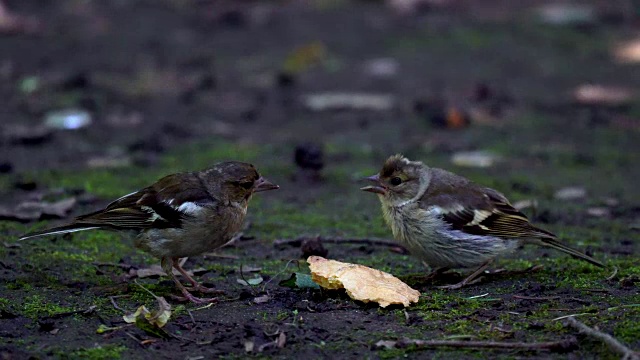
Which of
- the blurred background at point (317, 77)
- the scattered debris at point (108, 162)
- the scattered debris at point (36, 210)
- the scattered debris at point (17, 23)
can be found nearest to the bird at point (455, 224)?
the scattered debris at point (36, 210)

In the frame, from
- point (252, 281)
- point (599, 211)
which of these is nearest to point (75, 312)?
point (252, 281)

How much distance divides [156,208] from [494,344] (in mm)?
2708

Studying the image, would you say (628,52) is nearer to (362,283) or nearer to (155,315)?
(362,283)

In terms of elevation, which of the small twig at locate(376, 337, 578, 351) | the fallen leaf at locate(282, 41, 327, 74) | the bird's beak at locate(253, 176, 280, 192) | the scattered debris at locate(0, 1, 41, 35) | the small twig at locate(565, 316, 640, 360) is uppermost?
the scattered debris at locate(0, 1, 41, 35)

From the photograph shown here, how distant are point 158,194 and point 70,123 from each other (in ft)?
17.9

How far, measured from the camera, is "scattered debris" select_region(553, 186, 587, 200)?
383 inches

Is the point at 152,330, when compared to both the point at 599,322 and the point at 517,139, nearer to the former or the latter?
the point at 599,322

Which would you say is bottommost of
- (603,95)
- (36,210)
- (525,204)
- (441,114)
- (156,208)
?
(525,204)

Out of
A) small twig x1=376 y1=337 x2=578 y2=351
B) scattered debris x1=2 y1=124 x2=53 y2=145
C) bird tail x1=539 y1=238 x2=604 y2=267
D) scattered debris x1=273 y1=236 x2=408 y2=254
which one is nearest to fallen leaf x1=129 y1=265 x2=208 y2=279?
scattered debris x1=273 y1=236 x2=408 y2=254

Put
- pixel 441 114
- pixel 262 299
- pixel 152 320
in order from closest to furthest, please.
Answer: pixel 152 320 < pixel 262 299 < pixel 441 114

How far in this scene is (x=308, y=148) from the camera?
32.1ft

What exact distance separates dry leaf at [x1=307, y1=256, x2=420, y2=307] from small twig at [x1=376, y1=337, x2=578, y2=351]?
0.65 m

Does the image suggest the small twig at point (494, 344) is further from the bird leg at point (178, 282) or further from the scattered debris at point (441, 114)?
the scattered debris at point (441, 114)

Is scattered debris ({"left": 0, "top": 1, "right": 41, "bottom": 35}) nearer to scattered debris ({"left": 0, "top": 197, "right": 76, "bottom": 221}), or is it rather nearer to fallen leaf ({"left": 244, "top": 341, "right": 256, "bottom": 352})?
scattered debris ({"left": 0, "top": 197, "right": 76, "bottom": 221})
